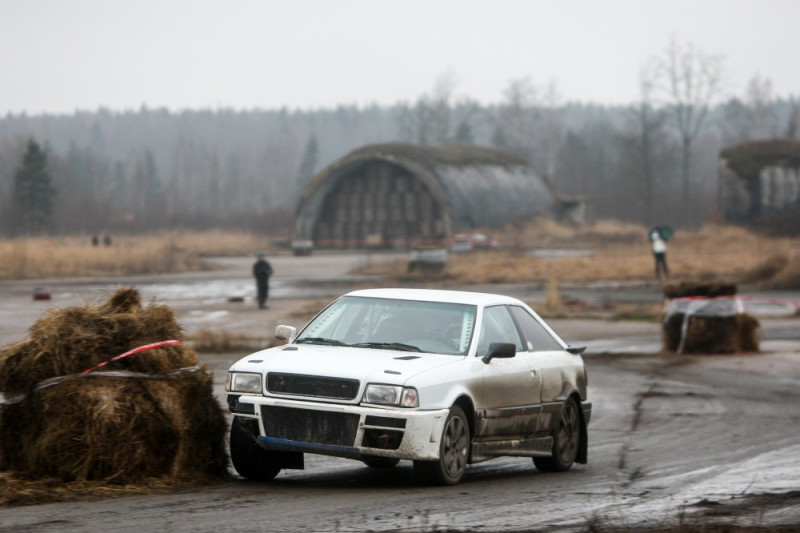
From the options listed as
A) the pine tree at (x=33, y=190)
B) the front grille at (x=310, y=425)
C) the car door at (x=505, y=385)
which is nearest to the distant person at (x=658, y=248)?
the car door at (x=505, y=385)

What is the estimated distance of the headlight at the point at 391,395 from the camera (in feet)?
28.5

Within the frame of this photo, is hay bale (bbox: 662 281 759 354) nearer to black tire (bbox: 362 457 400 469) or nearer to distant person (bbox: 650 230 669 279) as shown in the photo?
black tire (bbox: 362 457 400 469)

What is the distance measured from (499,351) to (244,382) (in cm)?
198

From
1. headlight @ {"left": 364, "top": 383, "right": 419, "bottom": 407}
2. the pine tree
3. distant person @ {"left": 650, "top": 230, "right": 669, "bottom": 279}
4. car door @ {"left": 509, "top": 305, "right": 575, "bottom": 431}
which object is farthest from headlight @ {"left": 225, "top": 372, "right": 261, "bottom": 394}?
the pine tree

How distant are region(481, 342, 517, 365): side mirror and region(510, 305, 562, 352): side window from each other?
2.81 ft

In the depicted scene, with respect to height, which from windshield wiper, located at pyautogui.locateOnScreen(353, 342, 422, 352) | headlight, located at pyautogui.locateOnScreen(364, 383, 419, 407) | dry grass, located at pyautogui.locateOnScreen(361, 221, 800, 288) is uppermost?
windshield wiper, located at pyautogui.locateOnScreen(353, 342, 422, 352)

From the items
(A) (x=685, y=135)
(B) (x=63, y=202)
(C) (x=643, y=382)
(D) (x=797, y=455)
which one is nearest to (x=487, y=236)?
(A) (x=685, y=135)

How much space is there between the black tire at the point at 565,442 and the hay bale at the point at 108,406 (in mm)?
2995

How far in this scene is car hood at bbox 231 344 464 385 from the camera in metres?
8.77

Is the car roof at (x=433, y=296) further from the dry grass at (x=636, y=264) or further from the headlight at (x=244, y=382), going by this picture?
the dry grass at (x=636, y=264)

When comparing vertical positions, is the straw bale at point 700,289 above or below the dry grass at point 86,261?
above

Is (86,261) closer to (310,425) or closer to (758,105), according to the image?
(310,425)

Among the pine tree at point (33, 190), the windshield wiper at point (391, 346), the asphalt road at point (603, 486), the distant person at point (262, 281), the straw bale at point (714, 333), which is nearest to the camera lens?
the asphalt road at point (603, 486)

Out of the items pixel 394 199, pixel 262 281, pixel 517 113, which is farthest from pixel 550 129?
pixel 262 281
